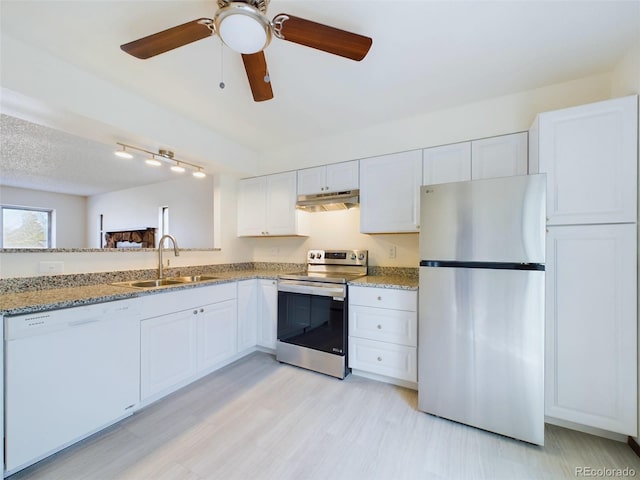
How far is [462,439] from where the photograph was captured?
1.62m

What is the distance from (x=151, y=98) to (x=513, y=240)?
289cm

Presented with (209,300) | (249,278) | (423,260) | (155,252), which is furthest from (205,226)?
(423,260)

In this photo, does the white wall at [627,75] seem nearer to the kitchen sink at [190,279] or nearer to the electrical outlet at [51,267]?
the kitchen sink at [190,279]

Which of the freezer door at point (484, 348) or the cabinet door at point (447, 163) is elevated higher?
the cabinet door at point (447, 163)

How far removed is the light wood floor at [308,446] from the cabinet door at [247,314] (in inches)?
27.2

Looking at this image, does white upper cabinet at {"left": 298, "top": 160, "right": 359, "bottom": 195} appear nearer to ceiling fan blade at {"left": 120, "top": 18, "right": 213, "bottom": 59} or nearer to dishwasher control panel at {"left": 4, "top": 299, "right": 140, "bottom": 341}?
ceiling fan blade at {"left": 120, "top": 18, "right": 213, "bottom": 59}

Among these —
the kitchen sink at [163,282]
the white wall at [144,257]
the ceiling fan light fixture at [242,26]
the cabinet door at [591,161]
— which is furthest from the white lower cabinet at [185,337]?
the cabinet door at [591,161]

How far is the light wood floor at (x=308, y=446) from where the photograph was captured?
4.51 ft

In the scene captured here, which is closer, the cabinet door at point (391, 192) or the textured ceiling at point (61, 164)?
the cabinet door at point (391, 192)

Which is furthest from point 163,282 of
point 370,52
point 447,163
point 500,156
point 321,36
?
point 500,156


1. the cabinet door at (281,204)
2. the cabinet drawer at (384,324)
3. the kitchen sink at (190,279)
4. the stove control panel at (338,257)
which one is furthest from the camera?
A: the cabinet door at (281,204)

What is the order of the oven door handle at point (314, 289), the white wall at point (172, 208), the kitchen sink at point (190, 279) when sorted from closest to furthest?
1. the oven door handle at point (314, 289)
2. the kitchen sink at point (190, 279)
3. the white wall at point (172, 208)

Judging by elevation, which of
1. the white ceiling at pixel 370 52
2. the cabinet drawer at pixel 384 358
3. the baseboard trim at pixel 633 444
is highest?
the white ceiling at pixel 370 52

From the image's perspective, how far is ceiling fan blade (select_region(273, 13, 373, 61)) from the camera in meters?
1.18
